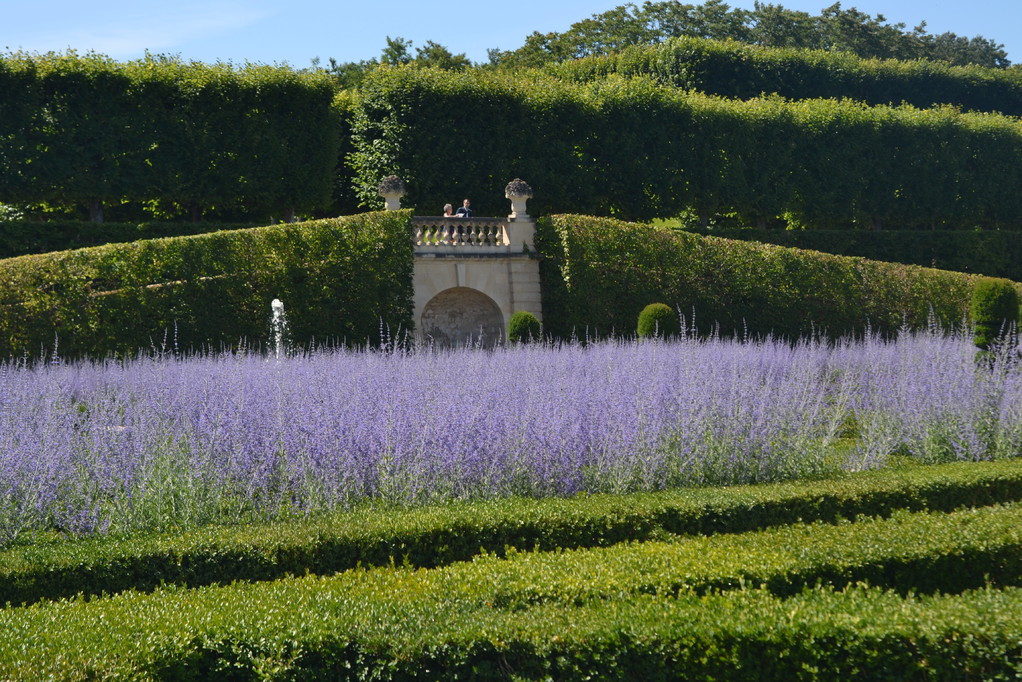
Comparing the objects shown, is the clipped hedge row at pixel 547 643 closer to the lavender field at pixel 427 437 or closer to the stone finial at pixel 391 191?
the lavender field at pixel 427 437

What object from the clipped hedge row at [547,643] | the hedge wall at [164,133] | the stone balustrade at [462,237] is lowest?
the clipped hedge row at [547,643]

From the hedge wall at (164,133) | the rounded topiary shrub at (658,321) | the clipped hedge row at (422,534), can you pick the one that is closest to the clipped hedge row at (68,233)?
the hedge wall at (164,133)

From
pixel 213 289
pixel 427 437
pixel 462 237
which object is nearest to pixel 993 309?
pixel 427 437

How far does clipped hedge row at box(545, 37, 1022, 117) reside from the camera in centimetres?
3475

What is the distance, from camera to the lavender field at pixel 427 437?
622cm

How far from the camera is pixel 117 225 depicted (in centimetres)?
1952

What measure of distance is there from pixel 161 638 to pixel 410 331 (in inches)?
566

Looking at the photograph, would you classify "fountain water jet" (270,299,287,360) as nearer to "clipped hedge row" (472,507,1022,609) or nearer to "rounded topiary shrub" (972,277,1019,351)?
"rounded topiary shrub" (972,277,1019,351)

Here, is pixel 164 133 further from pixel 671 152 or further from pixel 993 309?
pixel 993 309

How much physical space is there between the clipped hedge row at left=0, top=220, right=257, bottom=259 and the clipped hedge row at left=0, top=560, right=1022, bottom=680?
1615 centimetres

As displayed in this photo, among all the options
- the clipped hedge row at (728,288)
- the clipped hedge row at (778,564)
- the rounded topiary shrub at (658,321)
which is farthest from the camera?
the clipped hedge row at (728,288)

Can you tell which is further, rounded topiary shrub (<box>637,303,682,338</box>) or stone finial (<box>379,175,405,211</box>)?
stone finial (<box>379,175,405,211</box>)

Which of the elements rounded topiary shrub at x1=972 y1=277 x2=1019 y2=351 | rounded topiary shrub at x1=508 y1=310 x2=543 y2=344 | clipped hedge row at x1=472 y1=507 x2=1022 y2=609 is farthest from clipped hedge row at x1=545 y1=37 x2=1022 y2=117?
clipped hedge row at x1=472 y1=507 x2=1022 y2=609

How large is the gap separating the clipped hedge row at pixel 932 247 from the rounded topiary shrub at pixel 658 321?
415 inches
